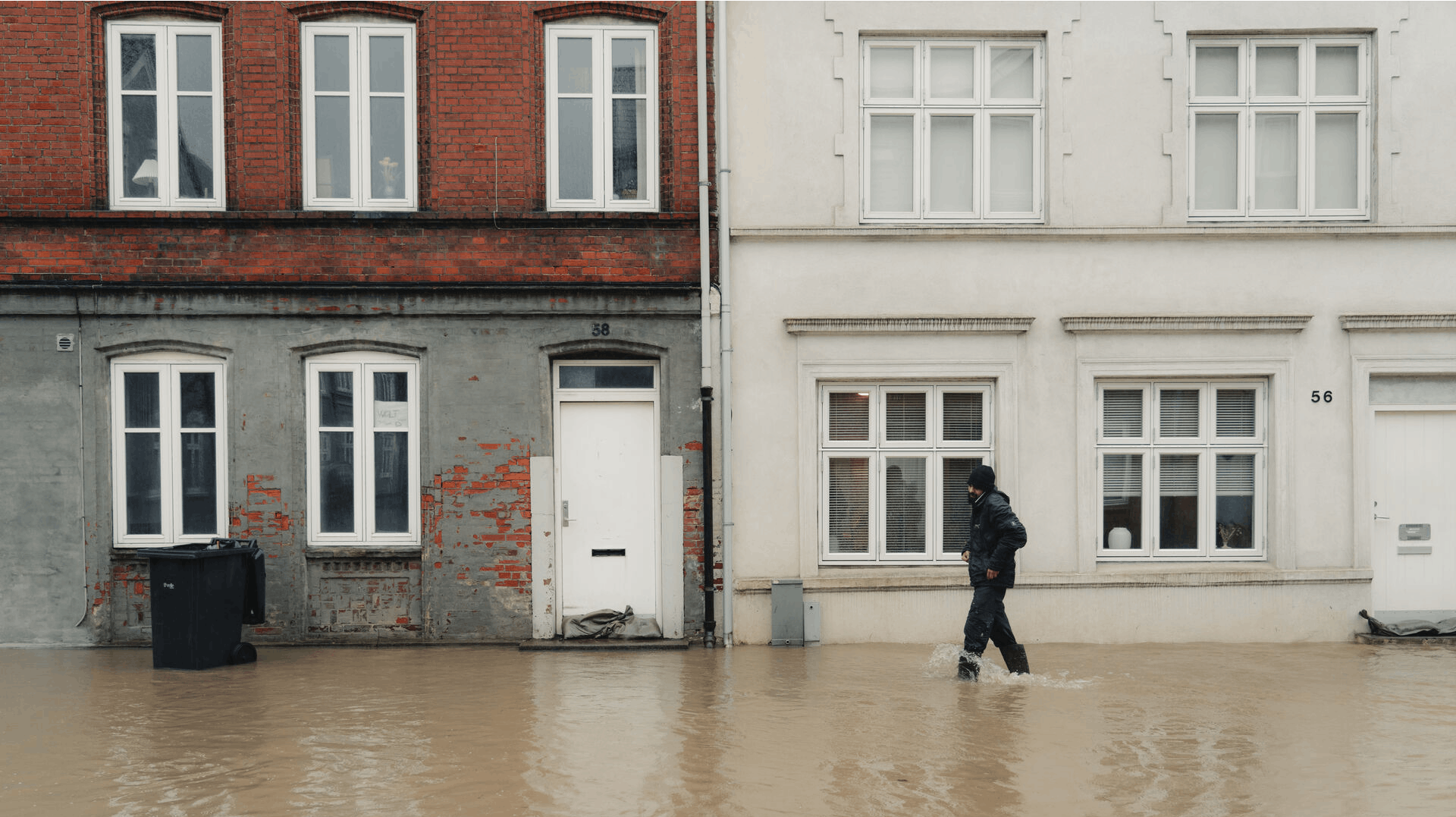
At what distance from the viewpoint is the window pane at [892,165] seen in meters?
11.1

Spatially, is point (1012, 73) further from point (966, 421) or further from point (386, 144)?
point (386, 144)

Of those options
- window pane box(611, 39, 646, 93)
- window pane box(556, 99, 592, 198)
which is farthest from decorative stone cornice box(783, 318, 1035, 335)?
window pane box(611, 39, 646, 93)

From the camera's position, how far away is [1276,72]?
11.2 m

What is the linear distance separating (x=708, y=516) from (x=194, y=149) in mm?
6333

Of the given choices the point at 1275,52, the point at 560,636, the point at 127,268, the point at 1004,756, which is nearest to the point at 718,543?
the point at 560,636

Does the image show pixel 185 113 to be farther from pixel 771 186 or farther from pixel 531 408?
pixel 771 186

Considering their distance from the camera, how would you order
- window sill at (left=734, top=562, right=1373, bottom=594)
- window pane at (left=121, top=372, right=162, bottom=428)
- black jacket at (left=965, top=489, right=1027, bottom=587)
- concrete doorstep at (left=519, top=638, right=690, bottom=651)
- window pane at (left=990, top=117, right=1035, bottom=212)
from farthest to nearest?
window pane at (left=990, top=117, right=1035, bottom=212) < window pane at (left=121, top=372, right=162, bottom=428) < window sill at (left=734, top=562, right=1373, bottom=594) < concrete doorstep at (left=519, top=638, right=690, bottom=651) < black jacket at (left=965, top=489, right=1027, bottom=587)

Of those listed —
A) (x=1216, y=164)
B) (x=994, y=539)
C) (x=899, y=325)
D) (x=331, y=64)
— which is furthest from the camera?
(x=1216, y=164)

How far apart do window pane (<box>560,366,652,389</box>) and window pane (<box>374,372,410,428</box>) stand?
1.58 m

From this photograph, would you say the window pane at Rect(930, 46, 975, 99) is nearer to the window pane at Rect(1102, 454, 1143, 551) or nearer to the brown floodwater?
the window pane at Rect(1102, 454, 1143, 551)

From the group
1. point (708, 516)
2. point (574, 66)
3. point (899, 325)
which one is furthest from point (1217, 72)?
point (708, 516)

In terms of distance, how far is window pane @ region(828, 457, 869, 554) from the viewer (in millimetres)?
11070

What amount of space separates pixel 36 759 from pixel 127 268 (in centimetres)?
558

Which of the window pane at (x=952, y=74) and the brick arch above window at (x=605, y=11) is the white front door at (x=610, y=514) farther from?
the window pane at (x=952, y=74)
